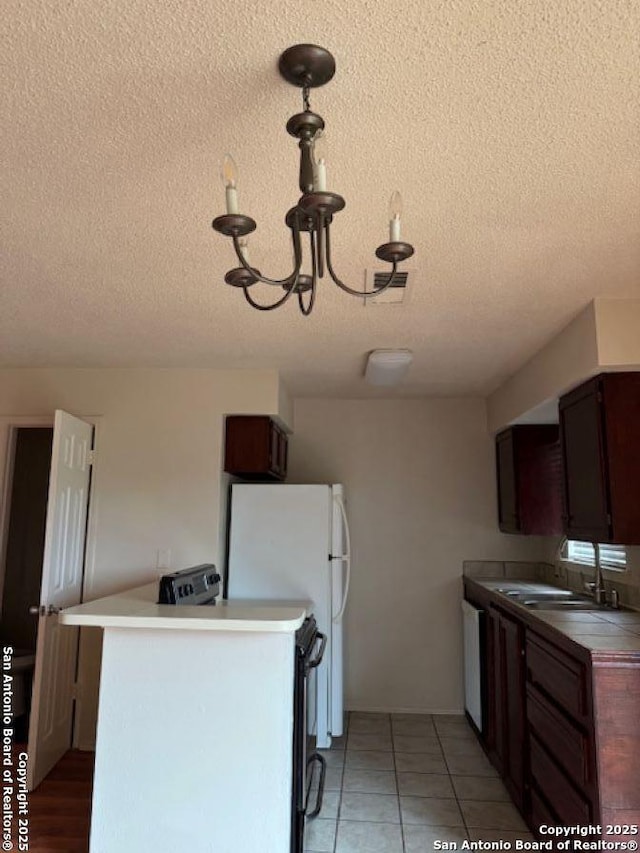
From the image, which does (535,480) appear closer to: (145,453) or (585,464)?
(585,464)

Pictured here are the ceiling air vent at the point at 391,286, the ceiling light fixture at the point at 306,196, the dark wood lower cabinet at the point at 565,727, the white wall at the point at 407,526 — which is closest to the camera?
the ceiling light fixture at the point at 306,196

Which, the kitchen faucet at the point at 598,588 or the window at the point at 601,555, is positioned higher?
the window at the point at 601,555

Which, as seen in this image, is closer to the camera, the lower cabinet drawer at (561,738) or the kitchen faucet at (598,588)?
the lower cabinet drawer at (561,738)

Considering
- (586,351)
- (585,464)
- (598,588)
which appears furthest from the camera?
(598,588)

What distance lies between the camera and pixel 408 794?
3018mm

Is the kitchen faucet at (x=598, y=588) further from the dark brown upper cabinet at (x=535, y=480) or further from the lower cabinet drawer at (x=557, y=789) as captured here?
the lower cabinet drawer at (x=557, y=789)

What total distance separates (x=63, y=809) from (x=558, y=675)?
8.01ft

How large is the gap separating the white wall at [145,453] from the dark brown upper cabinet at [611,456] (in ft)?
6.13

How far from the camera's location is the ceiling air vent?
2.24m

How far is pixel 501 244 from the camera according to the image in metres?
1.99

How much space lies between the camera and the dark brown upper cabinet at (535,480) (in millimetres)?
→ 3793

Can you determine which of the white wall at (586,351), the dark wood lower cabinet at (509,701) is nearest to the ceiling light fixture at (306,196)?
the white wall at (586,351)

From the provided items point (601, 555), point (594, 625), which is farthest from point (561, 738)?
point (601, 555)

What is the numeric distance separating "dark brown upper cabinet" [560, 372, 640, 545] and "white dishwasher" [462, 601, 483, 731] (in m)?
1.37
